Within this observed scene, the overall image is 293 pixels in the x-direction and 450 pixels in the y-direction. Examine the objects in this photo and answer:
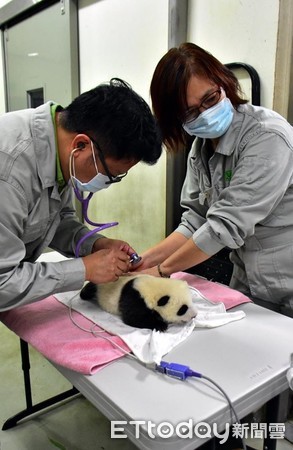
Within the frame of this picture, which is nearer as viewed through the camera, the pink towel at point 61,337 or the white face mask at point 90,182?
the pink towel at point 61,337

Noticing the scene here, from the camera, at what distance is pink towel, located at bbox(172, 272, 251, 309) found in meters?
1.13

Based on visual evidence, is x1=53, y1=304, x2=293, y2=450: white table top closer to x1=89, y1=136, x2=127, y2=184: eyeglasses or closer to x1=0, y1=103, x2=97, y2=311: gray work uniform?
x1=0, y1=103, x2=97, y2=311: gray work uniform

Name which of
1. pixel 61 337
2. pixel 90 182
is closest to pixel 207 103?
pixel 90 182

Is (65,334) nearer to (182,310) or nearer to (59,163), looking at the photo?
(182,310)

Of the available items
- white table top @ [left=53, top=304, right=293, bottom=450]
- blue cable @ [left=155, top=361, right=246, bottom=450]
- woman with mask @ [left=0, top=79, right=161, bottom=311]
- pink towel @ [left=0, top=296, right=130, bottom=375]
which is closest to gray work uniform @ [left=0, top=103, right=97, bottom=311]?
woman with mask @ [left=0, top=79, right=161, bottom=311]

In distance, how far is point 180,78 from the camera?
110 cm

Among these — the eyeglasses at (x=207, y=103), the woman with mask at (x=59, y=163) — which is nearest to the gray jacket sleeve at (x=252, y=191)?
the eyeglasses at (x=207, y=103)

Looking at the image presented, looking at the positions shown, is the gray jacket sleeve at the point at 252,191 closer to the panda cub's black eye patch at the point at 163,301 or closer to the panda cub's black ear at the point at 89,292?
the panda cub's black eye patch at the point at 163,301

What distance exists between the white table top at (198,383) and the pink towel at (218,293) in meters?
0.17

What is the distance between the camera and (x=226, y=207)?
1080 mm

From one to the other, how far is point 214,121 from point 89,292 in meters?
0.65

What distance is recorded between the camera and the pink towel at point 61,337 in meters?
0.82

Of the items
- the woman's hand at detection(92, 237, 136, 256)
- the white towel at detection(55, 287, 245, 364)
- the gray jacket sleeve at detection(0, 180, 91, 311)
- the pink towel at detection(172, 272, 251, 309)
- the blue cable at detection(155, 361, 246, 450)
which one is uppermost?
the gray jacket sleeve at detection(0, 180, 91, 311)

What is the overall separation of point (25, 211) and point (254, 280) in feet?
2.51
